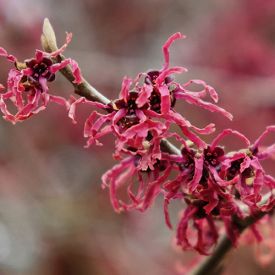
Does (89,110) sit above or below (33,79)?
above

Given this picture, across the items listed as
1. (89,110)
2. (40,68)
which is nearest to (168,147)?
(40,68)

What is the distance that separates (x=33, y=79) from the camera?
109 cm

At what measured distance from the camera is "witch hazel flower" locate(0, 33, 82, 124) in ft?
3.51

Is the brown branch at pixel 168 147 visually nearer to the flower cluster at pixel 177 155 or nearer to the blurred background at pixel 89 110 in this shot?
the flower cluster at pixel 177 155

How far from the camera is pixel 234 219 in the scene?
1262 mm

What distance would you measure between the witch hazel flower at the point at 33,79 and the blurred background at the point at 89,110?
1777 millimetres

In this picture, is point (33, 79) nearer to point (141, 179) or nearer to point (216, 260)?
point (141, 179)

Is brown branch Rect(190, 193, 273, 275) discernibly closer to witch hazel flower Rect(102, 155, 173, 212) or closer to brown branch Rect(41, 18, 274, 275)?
brown branch Rect(41, 18, 274, 275)

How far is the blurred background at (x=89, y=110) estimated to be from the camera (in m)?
3.57

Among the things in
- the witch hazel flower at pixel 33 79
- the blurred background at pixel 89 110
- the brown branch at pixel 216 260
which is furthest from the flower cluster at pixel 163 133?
the blurred background at pixel 89 110

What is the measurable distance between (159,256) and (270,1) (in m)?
2.17

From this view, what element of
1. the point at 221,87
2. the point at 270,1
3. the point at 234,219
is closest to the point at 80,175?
the point at 221,87

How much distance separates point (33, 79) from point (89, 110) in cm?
326

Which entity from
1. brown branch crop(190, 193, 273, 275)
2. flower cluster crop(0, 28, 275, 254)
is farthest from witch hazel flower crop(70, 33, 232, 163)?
brown branch crop(190, 193, 273, 275)
